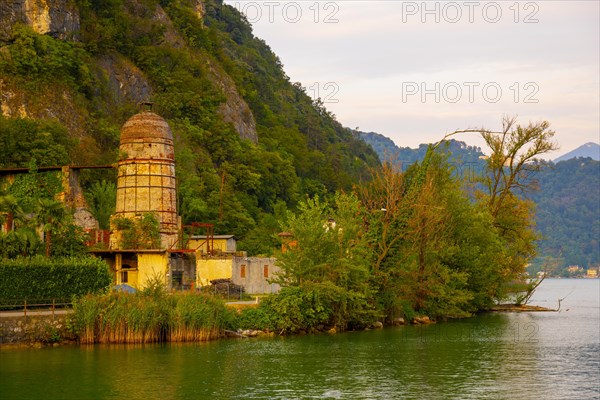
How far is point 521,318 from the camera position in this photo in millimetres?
66250

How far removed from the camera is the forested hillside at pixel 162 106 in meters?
78.6

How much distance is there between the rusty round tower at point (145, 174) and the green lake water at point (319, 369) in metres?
17.8

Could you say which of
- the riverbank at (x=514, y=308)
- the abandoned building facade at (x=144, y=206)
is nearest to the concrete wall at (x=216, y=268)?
the abandoned building facade at (x=144, y=206)

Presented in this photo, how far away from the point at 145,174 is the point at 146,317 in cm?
1944

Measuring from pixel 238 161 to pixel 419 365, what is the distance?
7044 centimetres

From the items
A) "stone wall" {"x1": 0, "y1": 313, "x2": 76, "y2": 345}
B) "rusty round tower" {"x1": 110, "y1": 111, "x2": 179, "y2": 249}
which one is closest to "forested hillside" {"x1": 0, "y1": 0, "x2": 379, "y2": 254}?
"rusty round tower" {"x1": 110, "y1": 111, "x2": 179, "y2": 249}

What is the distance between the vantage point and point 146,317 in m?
43.2

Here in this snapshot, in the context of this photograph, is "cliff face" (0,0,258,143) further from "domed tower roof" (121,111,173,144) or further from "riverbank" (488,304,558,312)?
"riverbank" (488,304,558,312)

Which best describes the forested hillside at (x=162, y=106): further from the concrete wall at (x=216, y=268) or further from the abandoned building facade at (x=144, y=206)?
the concrete wall at (x=216, y=268)

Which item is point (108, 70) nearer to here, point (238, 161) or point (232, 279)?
point (238, 161)

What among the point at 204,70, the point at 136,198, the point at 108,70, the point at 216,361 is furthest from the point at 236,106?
the point at 216,361

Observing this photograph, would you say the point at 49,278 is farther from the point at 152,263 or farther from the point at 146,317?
the point at 152,263

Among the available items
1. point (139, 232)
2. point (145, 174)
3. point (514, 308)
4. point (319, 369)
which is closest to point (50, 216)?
point (139, 232)

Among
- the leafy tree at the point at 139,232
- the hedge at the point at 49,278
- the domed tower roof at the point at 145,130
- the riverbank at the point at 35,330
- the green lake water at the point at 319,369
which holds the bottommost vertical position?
the green lake water at the point at 319,369
